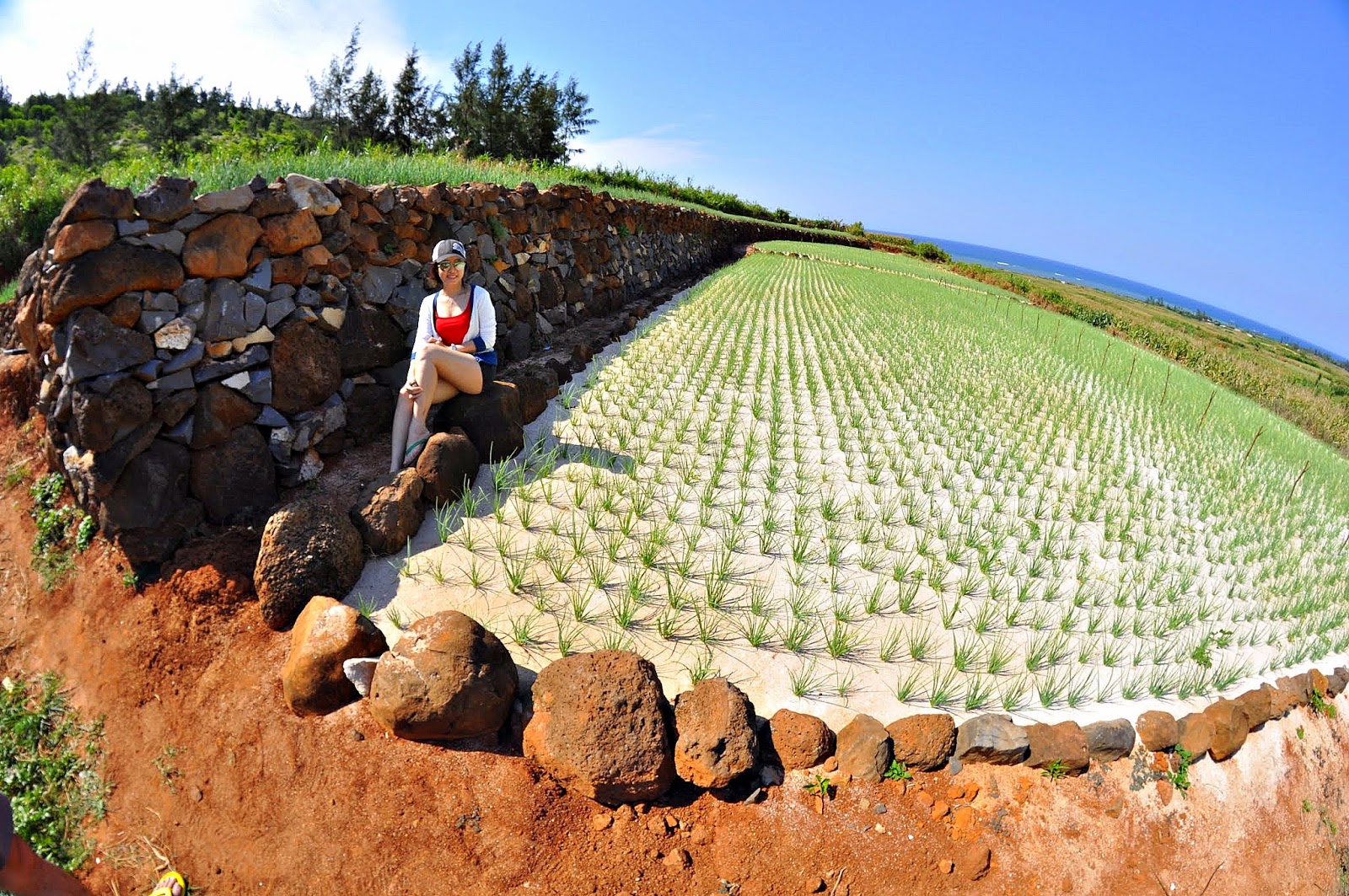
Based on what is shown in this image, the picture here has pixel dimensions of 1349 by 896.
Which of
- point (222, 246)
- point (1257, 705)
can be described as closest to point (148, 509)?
point (222, 246)

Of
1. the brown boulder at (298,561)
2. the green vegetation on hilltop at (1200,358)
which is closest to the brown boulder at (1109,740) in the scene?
the brown boulder at (298,561)

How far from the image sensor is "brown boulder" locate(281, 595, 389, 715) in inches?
119

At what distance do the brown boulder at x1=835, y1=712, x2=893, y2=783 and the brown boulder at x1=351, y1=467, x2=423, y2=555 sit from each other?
2.64 meters

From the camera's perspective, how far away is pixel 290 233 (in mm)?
4531

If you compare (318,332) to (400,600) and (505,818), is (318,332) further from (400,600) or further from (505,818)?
(505,818)

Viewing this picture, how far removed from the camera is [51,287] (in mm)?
3764

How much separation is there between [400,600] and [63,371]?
2.36 m

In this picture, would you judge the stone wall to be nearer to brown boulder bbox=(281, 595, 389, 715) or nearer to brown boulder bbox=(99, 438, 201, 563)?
brown boulder bbox=(99, 438, 201, 563)

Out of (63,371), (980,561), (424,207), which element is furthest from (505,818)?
(424,207)

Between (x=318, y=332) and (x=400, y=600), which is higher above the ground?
(x=318, y=332)

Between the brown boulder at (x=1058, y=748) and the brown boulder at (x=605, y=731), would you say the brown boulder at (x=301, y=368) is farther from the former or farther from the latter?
the brown boulder at (x=1058, y=748)

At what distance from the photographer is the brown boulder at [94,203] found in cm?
371

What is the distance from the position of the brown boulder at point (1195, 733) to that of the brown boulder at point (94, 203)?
618 cm

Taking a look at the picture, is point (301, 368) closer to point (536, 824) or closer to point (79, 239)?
point (79, 239)
